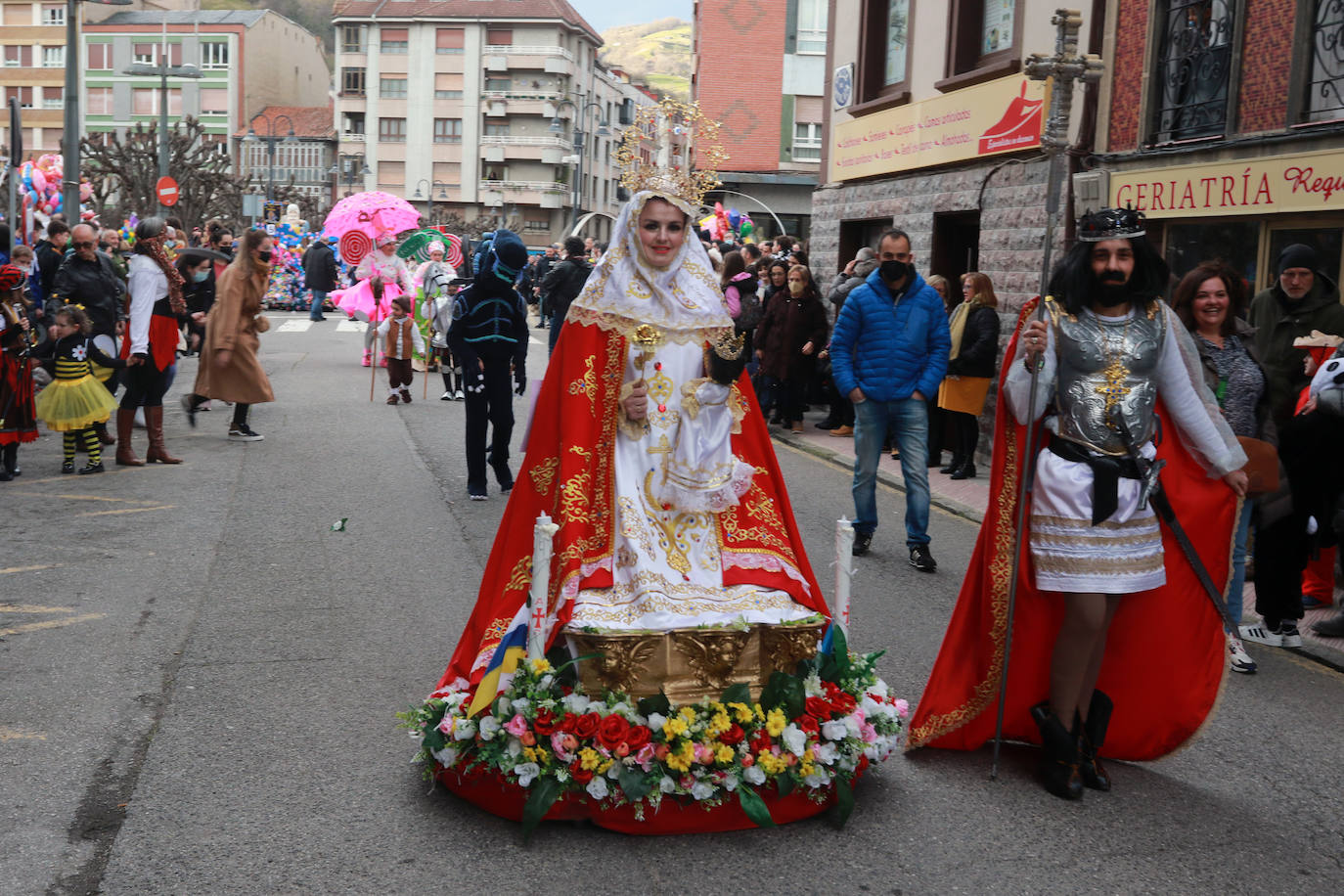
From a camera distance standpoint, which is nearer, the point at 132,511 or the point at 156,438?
the point at 132,511

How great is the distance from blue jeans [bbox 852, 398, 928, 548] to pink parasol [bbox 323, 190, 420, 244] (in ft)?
40.4

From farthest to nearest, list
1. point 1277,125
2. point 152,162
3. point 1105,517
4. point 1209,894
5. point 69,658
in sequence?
point 152,162
point 1277,125
point 69,658
point 1105,517
point 1209,894

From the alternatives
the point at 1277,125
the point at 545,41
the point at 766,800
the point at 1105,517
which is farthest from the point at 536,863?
the point at 545,41

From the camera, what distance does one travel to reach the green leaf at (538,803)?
4156mm

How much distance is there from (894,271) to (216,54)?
270 ft

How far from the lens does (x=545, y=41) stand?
82.0 m

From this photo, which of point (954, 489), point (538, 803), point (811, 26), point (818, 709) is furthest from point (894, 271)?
point (811, 26)

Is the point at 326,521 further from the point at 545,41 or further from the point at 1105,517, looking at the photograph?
the point at 545,41

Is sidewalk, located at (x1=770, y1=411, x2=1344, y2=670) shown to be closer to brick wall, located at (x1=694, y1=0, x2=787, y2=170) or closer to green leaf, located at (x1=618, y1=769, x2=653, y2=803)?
green leaf, located at (x1=618, y1=769, x2=653, y2=803)

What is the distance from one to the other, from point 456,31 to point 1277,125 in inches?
Answer: 3033

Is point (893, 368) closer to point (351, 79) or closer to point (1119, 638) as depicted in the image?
point (1119, 638)

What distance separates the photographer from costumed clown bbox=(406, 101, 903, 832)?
4.27 meters

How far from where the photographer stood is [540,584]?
431cm

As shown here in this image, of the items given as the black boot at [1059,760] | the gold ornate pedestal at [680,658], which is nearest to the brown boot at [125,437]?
the gold ornate pedestal at [680,658]
